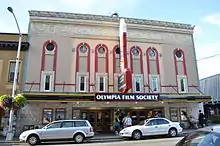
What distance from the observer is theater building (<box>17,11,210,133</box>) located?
20.4 m

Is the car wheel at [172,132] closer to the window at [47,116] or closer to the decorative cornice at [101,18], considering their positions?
the window at [47,116]

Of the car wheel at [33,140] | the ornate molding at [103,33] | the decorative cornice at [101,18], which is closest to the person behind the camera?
the car wheel at [33,140]

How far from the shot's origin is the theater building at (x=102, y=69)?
20391 mm

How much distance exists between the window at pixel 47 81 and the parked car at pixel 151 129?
849 cm

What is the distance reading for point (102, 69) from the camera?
22.3m

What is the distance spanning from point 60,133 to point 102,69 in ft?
30.4

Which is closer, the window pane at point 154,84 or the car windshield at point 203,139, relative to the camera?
the car windshield at point 203,139

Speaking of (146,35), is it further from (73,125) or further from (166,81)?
(73,125)

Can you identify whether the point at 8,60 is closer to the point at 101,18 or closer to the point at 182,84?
the point at 101,18

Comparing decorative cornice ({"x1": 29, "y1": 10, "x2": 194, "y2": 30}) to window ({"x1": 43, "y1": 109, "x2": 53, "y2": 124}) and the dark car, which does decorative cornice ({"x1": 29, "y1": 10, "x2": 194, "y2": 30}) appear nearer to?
window ({"x1": 43, "y1": 109, "x2": 53, "y2": 124})

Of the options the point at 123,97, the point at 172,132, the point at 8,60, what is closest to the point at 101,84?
the point at 123,97

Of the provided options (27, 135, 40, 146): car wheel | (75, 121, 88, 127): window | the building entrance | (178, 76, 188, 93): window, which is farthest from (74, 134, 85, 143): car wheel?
(178, 76, 188, 93): window

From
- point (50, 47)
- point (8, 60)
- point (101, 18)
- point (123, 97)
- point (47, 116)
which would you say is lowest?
point (47, 116)

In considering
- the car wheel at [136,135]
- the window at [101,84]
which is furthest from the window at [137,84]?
the car wheel at [136,135]
